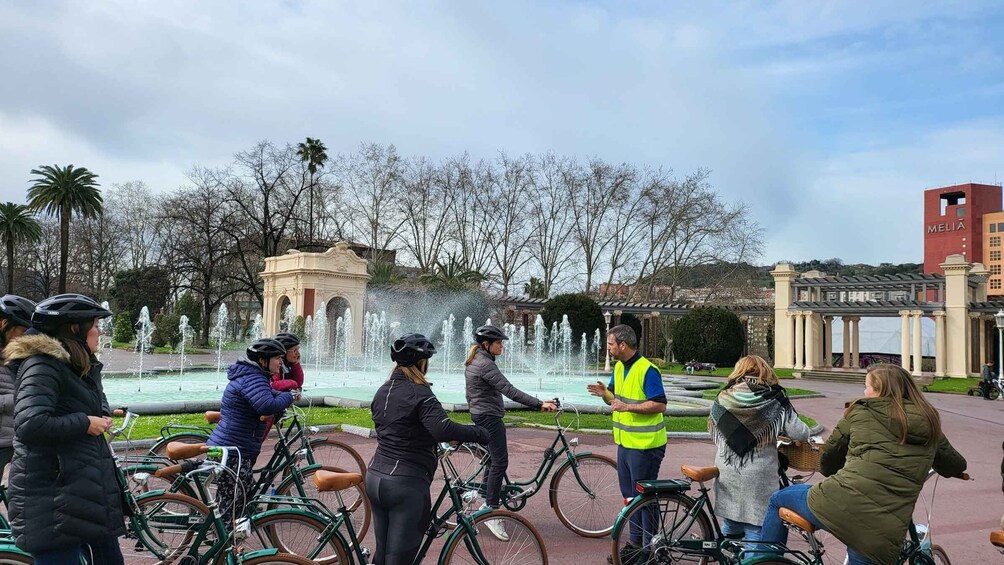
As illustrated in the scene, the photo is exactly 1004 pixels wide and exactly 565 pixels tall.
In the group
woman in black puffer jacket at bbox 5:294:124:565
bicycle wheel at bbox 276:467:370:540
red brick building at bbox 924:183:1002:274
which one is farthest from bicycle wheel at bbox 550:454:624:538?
red brick building at bbox 924:183:1002:274

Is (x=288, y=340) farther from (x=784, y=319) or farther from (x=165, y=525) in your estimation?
(x=784, y=319)

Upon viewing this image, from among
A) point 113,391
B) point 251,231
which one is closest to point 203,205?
point 251,231

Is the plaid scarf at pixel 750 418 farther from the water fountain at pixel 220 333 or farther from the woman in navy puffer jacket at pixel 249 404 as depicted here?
the water fountain at pixel 220 333

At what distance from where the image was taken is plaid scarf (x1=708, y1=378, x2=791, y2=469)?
4699 mm

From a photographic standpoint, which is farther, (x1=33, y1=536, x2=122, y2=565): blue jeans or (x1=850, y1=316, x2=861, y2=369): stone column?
(x1=850, y1=316, x2=861, y2=369): stone column

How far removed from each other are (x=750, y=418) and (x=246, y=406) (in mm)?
3663

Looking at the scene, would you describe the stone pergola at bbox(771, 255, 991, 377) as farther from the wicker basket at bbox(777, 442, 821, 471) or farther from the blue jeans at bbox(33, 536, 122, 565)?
the blue jeans at bbox(33, 536, 122, 565)

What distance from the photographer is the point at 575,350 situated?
43.4 metres

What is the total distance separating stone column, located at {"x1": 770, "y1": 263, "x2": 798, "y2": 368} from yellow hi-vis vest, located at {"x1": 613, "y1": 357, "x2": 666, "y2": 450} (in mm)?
42380

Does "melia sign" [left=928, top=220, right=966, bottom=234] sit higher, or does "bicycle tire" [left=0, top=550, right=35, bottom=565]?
"melia sign" [left=928, top=220, right=966, bottom=234]

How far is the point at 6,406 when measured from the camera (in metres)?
4.90

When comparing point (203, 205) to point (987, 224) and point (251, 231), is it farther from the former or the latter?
point (987, 224)

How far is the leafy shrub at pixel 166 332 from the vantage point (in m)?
41.4

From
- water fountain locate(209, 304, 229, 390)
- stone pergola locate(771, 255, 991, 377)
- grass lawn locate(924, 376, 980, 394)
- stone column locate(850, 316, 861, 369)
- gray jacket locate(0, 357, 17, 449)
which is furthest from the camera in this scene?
stone column locate(850, 316, 861, 369)
